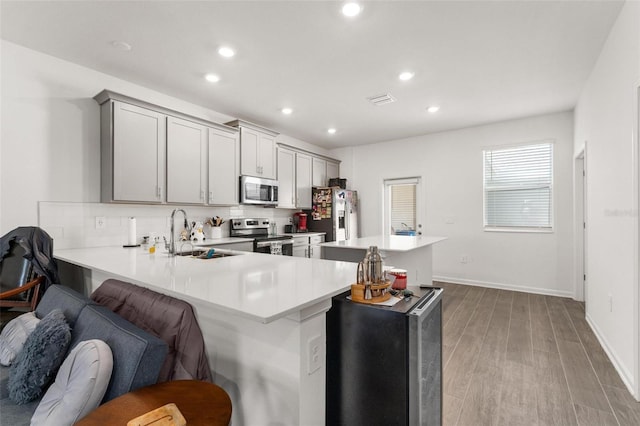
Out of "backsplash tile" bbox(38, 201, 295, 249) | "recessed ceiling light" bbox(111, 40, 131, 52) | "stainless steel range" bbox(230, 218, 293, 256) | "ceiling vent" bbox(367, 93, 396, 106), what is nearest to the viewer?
"recessed ceiling light" bbox(111, 40, 131, 52)

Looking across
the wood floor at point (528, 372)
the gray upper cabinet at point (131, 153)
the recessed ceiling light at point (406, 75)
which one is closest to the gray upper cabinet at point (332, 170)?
the recessed ceiling light at point (406, 75)

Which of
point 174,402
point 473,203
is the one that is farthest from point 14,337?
point 473,203

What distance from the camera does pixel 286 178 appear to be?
5.22 metres

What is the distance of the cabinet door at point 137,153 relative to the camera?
9.77 feet

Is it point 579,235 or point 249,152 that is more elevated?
point 249,152

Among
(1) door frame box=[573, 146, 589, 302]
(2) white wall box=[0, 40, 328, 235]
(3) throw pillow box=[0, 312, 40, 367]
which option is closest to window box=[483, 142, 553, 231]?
(1) door frame box=[573, 146, 589, 302]

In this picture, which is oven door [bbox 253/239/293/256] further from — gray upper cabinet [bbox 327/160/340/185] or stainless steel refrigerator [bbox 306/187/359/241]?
gray upper cabinet [bbox 327/160/340/185]

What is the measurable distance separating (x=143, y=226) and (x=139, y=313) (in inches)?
88.8

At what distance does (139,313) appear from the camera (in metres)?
1.55

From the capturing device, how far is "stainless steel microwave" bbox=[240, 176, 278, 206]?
427 centimetres

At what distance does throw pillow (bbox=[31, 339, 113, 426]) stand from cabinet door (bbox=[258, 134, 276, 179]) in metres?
3.69

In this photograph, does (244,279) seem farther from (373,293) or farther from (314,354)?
(373,293)

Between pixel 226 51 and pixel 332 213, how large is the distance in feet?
11.3

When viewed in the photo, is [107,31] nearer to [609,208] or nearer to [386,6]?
[386,6]
